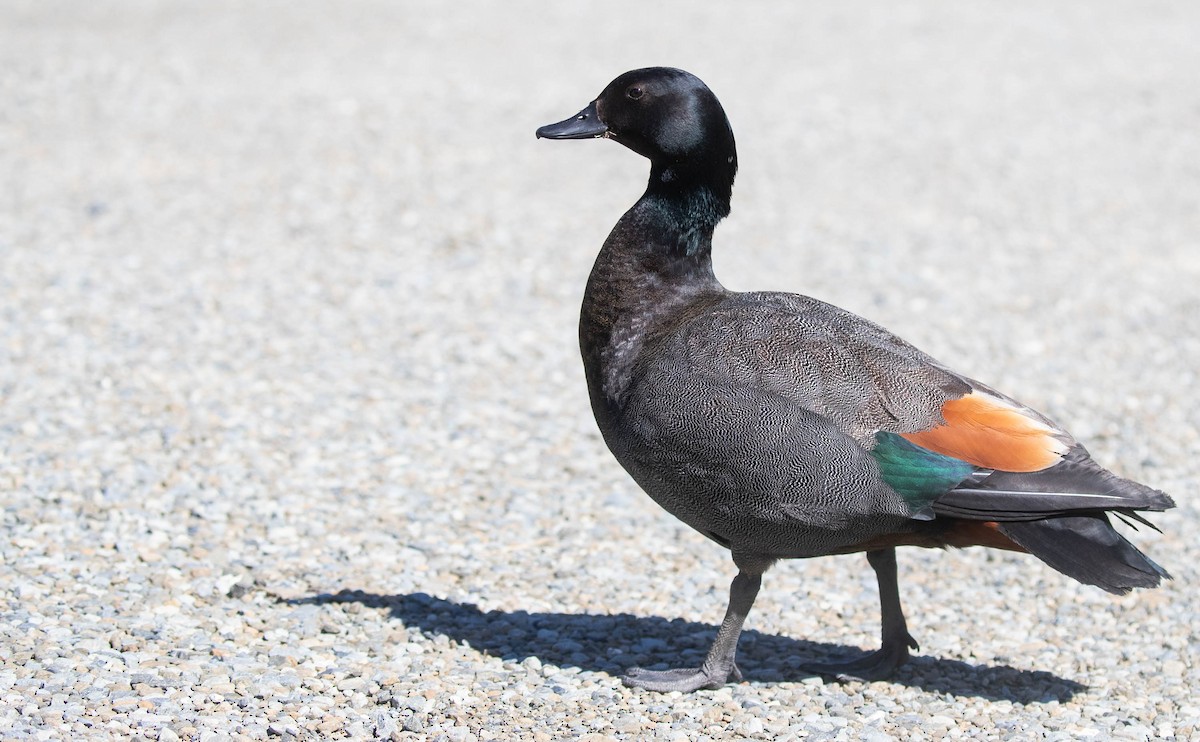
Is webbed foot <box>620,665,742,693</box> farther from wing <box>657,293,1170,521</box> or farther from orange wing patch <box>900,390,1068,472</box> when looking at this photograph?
orange wing patch <box>900,390,1068,472</box>

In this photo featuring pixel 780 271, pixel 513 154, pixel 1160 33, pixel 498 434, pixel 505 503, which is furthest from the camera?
pixel 1160 33

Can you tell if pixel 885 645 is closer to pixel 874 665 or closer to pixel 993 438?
pixel 874 665

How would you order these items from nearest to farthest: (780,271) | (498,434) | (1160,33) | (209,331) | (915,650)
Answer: (915,650) → (498,434) → (209,331) → (780,271) → (1160,33)

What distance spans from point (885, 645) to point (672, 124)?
1.94 meters

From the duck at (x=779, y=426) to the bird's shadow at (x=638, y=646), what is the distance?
20 centimetres

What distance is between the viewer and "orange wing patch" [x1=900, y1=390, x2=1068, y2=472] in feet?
13.9

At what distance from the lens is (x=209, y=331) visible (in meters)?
8.52

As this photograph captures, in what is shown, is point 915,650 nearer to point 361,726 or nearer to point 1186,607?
point 1186,607

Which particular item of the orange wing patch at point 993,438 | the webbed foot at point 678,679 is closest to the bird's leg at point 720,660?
the webbed foot at point 678,679

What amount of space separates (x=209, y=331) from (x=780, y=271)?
398 cm

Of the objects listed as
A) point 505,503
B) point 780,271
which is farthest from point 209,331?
point 780,271

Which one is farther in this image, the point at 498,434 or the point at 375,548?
the point at 498,434

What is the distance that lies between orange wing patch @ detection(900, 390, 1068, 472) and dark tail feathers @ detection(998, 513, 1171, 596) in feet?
0.60

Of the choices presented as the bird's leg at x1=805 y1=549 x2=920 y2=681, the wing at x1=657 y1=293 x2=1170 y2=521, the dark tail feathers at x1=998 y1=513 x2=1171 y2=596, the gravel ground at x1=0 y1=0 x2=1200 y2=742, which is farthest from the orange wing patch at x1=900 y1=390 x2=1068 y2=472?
the gravel ground at x1=0 y1=0 x2=1200 y2=742
